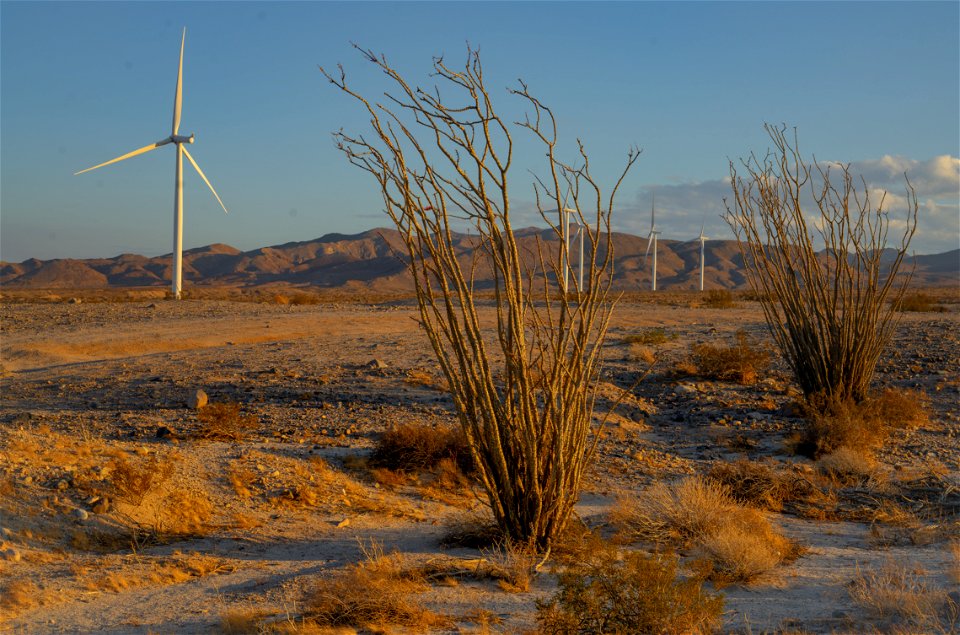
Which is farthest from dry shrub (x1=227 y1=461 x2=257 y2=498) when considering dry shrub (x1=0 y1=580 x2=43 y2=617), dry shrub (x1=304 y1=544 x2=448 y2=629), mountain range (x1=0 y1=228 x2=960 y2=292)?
mountain range (x1=0 y1=228 x2=960 y2=292)

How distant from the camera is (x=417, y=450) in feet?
29.7

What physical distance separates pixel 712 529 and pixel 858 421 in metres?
5.07

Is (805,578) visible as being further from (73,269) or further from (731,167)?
(73,269)

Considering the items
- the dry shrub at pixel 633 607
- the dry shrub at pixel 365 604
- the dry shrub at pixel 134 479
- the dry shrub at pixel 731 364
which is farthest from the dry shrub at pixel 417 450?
the dry shrub at pixel 731 364

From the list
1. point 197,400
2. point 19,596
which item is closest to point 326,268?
point 197,400

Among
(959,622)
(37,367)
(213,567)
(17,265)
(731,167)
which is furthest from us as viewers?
(17,265)

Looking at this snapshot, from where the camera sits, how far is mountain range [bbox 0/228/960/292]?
123 metres

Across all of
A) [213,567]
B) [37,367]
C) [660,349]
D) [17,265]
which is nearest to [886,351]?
[660,349]

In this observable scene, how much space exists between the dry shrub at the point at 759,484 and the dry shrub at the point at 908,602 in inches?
105

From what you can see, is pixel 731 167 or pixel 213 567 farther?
pixel 731 167

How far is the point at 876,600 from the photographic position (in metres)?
5.27

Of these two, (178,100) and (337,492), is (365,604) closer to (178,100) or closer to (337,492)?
(337,492)

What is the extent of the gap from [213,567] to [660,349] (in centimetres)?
1229

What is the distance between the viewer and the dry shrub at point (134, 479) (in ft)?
23.4
